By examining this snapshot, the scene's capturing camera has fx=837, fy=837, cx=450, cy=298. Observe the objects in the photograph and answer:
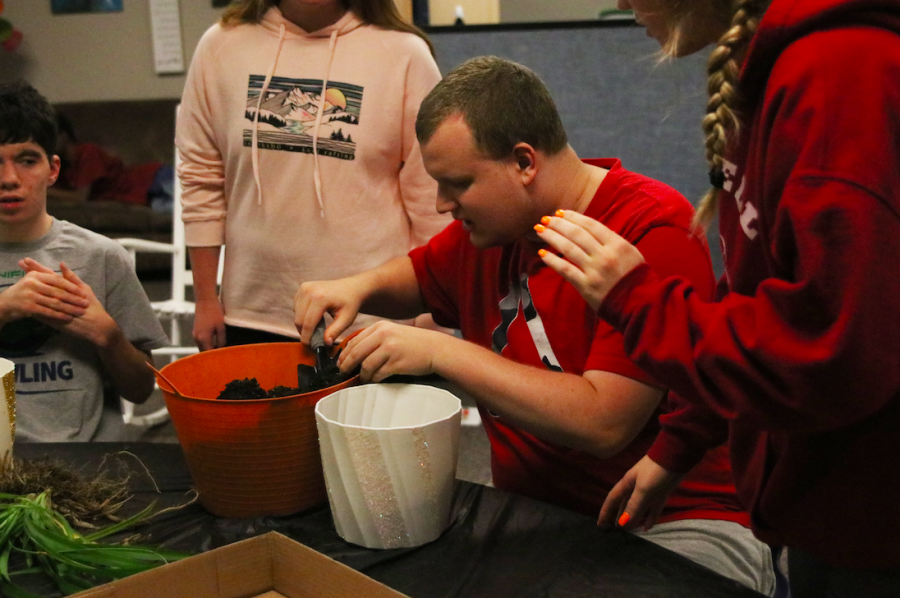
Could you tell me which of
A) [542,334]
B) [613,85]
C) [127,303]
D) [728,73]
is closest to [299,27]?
[127,303]

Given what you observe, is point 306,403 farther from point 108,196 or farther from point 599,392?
point 108,196

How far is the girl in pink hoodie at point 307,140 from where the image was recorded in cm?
158

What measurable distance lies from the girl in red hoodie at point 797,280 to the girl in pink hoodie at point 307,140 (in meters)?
0.81

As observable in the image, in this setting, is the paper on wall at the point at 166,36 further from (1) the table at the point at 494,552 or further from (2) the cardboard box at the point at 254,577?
(2) the cardboard box at the point at 254,577

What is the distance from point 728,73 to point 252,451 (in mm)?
611

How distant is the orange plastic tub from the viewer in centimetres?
89

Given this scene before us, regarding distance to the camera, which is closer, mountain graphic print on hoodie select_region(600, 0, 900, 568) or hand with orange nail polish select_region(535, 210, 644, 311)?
mountain graphic print on hoodie select_region(600, 0, 900, 568)

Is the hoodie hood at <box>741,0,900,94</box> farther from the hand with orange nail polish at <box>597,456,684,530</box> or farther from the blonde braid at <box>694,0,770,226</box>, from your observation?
the hand with orange nail polish at <box>597,456,684,530</box>

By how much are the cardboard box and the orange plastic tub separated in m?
0.16

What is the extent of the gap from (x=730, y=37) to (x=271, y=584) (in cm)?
64

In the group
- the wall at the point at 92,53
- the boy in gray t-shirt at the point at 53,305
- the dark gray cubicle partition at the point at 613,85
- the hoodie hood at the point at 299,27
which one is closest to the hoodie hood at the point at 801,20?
the hoodie hood at the point at 299,27

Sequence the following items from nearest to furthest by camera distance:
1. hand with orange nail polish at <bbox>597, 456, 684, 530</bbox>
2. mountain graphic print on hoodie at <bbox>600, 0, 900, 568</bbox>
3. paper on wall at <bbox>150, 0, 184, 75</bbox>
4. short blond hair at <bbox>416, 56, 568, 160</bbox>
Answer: mountain graphic print on hoodie at <bbox>600, 0, 900, 568</bbox>
hand with orange nail polish at <bbox>597, 456, 684, 530</bbox>
short blond hair at <bbox>416, 56, 568, 160</bbox>
paper on wall at <bbox>150, 0, 184, 75</bbox>

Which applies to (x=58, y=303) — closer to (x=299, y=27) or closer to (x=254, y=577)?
(x=299, y=27)

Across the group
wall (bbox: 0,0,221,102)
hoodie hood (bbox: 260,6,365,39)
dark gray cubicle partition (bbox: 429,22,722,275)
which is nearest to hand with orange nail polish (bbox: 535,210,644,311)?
hoodie hood (bbox: 260,6,365,39)
